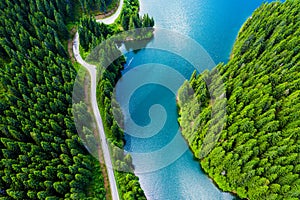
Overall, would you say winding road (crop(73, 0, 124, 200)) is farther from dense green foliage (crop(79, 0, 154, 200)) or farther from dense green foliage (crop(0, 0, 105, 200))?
dense green foliage (crop(0, 0, 105, 200))

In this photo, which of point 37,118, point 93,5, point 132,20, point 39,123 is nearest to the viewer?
point 39,123

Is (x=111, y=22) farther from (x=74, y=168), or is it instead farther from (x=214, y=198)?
Answer: (x=214, y=198)

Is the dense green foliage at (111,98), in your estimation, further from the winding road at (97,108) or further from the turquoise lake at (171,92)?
the turquoise lake at (171,92)

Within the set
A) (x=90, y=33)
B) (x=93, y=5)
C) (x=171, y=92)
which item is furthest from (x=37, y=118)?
(x=93, y=5)

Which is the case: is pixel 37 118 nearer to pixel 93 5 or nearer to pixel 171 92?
pixel 171 92

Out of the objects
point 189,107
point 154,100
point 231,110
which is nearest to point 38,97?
point 154,100

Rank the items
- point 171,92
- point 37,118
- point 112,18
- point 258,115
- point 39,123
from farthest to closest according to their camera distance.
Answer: point 112,18, point 171,92, point 258,115, point 37,118, point 39,123

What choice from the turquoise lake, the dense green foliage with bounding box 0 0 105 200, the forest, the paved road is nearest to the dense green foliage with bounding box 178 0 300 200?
the turquoise lake
